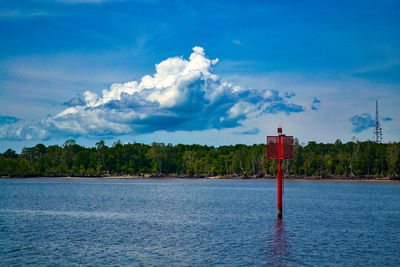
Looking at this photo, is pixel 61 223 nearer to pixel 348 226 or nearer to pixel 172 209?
pixel 172 209

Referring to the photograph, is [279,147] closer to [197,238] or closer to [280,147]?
[280,147]

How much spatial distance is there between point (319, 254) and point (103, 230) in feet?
82.6

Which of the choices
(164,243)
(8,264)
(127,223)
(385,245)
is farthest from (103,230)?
(385,245)

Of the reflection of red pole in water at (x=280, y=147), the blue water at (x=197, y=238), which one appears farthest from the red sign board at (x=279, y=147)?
the blue water at (x=197, y=238)

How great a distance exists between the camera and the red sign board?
185 feet

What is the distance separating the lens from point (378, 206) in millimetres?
80875

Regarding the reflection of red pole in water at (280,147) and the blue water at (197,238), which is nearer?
the blue water at (197,238)

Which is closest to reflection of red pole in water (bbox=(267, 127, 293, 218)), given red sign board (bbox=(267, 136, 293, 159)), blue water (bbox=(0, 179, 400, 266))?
red sign board (bbox=(267, 136, 293, 159))

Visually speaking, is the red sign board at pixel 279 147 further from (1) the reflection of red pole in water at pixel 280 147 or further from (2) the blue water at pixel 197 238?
(2) the blue water at pixel 197 238

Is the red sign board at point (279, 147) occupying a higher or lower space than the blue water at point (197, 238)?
higher

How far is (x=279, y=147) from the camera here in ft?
187

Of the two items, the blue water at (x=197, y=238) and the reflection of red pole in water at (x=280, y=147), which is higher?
the reflection of red pole in water at (x=280, y=147)

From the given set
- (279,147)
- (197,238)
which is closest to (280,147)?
(279,147)

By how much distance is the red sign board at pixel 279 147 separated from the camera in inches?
2222
